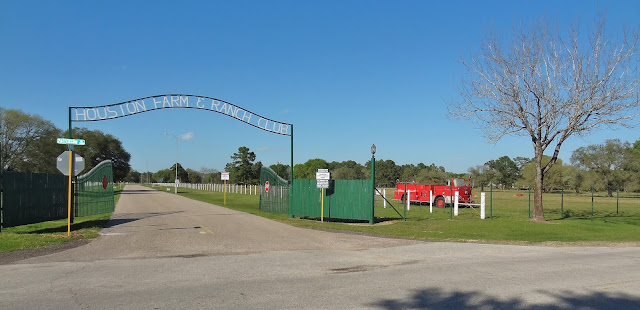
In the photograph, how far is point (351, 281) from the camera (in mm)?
8445

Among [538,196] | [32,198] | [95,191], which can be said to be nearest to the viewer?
[32,198]

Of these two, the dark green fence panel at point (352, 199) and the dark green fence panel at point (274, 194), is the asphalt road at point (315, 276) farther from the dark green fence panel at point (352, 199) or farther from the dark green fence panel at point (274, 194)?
the dark green fence panel at point (274, 194)

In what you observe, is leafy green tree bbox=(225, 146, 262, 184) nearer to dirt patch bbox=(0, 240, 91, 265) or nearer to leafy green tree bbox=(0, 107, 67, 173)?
leafy green tree bbox=(0, 107, 67, 173)

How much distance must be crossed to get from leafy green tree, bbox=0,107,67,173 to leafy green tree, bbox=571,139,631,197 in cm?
8192

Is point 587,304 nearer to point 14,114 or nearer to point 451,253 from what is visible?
point 451,253

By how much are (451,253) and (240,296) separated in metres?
7.14

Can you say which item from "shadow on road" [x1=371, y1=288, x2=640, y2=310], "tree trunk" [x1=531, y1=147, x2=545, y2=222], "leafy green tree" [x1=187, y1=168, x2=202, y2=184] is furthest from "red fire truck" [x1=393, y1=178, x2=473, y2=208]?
"leafy green tree" [x1=187, y1=168, x2=202, y2=184]

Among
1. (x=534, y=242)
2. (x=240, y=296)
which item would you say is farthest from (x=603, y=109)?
(x=240, y=296)

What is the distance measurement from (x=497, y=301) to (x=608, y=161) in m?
87.8

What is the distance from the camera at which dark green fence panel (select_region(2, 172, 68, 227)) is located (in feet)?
46.8

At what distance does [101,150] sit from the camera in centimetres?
8062

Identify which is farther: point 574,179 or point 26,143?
point 574,179

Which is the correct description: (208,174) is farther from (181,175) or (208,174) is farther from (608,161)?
(608,161)

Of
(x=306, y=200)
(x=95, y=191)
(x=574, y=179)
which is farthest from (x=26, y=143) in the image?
(x=574, y=179)
